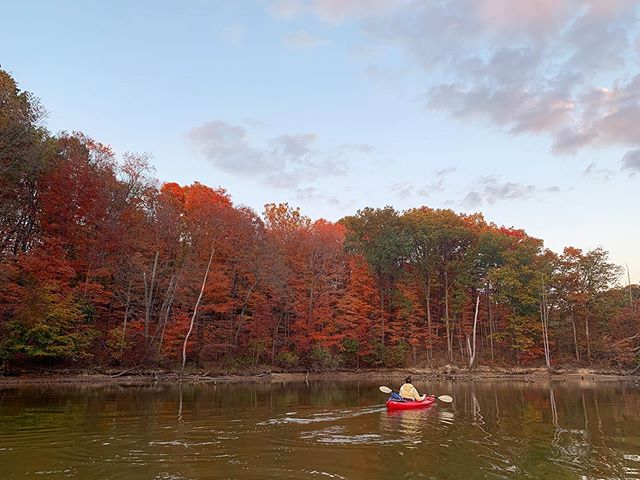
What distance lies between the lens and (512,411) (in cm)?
1875

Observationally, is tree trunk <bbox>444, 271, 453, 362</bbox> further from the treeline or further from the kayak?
the kayak

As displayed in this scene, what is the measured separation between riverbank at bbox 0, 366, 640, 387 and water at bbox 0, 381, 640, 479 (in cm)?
836

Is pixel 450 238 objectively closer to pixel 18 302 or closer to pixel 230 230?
pixel 230 230

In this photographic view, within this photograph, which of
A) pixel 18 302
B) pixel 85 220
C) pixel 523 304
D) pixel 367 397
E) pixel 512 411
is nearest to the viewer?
pixel 512 411

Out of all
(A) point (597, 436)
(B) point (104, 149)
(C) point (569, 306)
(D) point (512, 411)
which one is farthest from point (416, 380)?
(B) point (104, 149)

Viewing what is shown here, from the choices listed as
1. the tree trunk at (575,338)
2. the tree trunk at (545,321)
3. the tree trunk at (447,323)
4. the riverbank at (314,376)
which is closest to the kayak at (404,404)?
the riverbank at (314,376)

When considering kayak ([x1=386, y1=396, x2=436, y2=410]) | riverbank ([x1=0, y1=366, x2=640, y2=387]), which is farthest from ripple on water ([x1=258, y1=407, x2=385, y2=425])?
riverbank ([x1=0, y1=366, x2=640, y2=387])

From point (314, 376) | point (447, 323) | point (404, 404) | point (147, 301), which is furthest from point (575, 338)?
point (147, 301)

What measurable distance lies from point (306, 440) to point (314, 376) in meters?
30.0

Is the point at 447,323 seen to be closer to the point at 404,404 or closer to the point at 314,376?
the point at 314,376

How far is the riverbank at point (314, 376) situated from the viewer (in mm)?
28688

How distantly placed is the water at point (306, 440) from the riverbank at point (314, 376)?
8363mm

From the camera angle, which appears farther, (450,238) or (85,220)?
(450,238)

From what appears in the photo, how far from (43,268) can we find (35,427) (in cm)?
1837
